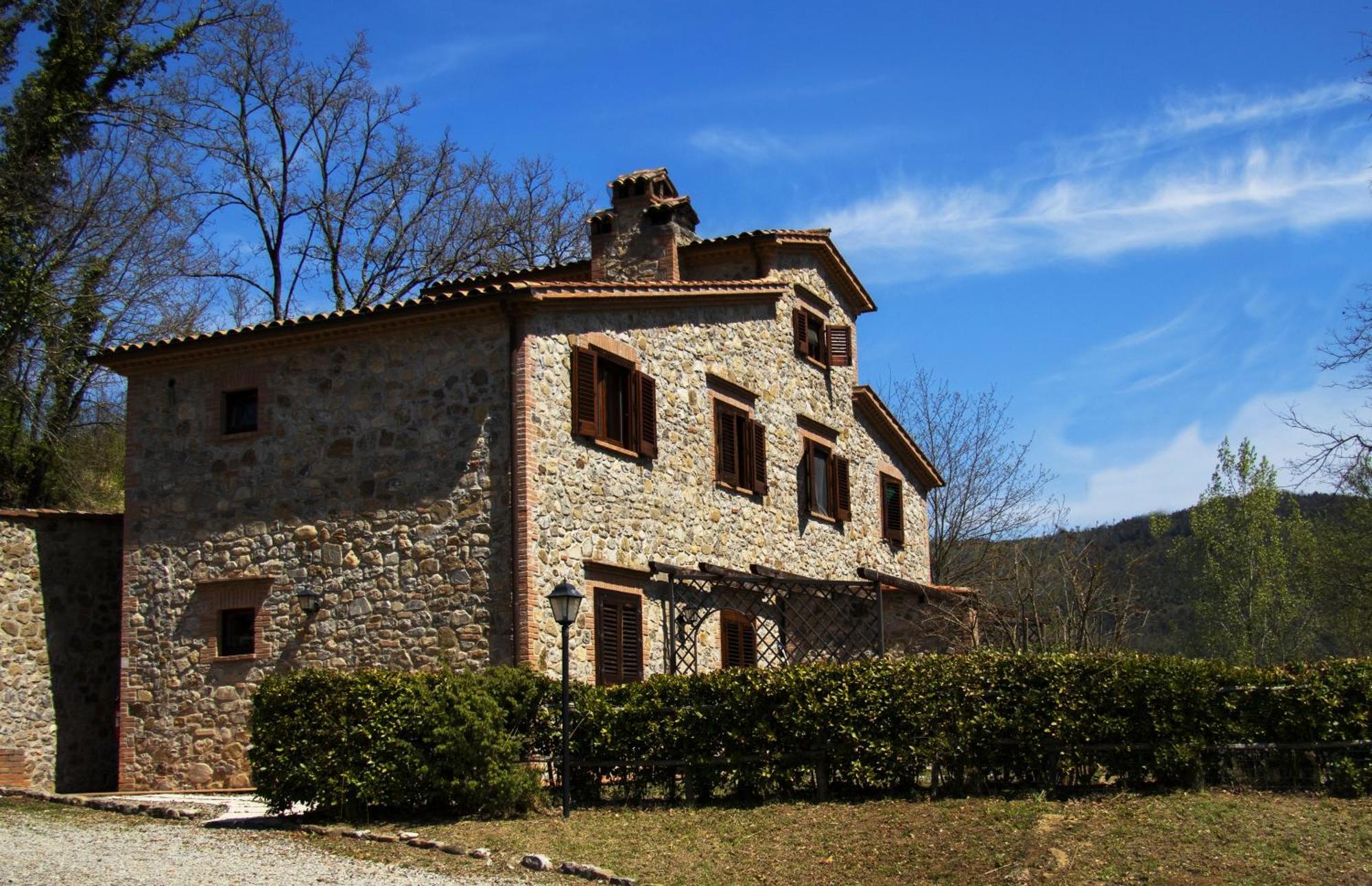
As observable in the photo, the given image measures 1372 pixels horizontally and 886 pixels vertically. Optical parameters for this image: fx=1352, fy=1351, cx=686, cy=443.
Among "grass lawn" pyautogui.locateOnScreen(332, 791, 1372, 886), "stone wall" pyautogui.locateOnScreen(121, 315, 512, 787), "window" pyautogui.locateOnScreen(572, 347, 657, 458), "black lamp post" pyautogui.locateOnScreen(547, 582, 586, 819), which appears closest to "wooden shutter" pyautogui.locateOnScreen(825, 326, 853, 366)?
"window" pyautogui.locateOnScreen(572, 347, 657, 458)

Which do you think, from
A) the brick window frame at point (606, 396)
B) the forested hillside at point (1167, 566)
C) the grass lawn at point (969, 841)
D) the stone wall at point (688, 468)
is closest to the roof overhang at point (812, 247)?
the stone wall at point (688, 468)

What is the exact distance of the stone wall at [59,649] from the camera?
18.8 meters

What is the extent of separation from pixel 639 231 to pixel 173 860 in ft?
43.8

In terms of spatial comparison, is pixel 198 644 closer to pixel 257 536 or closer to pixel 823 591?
pixel 257 536

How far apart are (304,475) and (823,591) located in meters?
9.03

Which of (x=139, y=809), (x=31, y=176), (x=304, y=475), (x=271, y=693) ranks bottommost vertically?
(x=139, y=809)

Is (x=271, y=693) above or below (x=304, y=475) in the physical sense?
below

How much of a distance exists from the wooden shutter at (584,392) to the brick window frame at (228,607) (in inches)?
176

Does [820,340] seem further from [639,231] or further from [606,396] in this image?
[606,396]

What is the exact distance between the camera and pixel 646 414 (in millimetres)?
19406

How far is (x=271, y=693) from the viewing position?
47.6 feet

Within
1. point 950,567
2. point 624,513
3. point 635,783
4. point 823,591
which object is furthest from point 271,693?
point 950,567

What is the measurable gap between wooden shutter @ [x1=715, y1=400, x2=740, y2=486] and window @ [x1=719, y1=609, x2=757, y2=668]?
2117mm

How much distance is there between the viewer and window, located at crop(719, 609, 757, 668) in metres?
20.5
